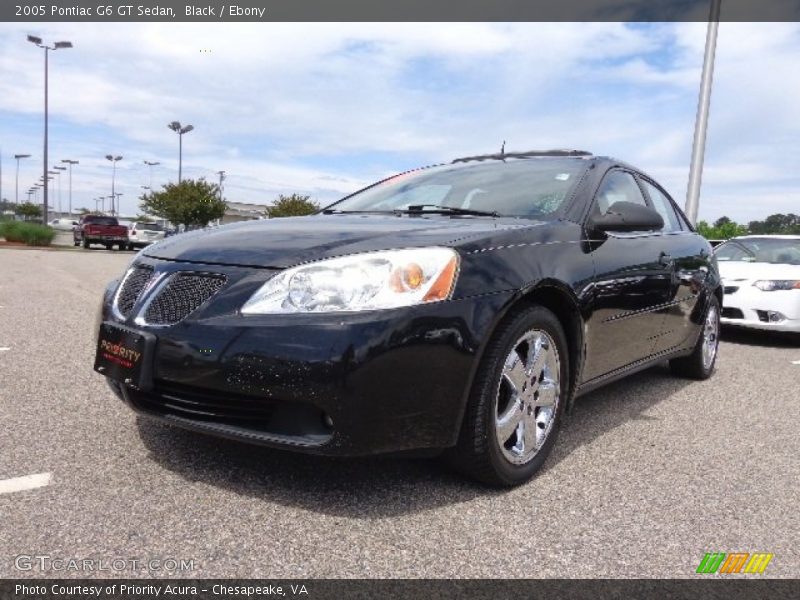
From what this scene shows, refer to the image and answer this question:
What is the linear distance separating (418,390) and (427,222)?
2.83ft

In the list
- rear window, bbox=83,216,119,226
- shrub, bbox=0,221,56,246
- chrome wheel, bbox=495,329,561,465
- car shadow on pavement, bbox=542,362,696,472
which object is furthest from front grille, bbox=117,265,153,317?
rear window, bbox=83,216,119,226

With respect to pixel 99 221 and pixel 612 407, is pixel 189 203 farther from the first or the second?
pixel 612 407

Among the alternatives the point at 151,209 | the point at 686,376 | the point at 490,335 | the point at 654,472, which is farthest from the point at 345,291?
the point at 151,209

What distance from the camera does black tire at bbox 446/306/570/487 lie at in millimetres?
2402

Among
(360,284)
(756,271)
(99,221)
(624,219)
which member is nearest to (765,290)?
(756,271)

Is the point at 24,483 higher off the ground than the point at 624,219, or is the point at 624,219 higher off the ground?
the point at 624,219

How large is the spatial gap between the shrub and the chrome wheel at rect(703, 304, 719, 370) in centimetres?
2711

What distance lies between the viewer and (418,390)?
2.22 m

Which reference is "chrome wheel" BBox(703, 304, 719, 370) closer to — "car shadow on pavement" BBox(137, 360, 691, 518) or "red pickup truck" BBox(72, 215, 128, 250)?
"car shadow on pavement" BBox(137, 360, 691, 518)

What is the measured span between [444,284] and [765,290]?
5825 millimetres

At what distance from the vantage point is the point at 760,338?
7.57m

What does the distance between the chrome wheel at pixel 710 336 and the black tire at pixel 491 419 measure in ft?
8.97

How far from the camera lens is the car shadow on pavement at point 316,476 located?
238 cm

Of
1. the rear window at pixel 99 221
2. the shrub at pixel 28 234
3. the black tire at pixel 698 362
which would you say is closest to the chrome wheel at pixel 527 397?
the black tire at pixel 698 362
